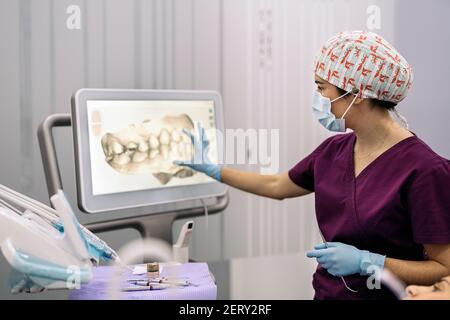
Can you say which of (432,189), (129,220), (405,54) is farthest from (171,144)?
(405,54)

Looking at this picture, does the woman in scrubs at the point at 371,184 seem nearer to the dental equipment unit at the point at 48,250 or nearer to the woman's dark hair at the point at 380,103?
the woman's dark hair at the point at 380,103

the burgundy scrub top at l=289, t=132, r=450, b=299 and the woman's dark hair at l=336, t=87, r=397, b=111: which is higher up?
the woman's dark hair at l=336, t=87, r=397, b=111

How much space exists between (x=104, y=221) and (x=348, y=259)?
767 mm

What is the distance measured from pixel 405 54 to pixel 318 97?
1.19 metres

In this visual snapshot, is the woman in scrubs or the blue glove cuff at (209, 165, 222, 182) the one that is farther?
the blue glove cuff at (209, 165, 222, 182)

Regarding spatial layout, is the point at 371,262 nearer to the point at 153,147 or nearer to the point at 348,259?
the point at 348,259

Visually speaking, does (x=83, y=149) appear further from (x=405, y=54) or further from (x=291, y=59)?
(x=405, y=54)

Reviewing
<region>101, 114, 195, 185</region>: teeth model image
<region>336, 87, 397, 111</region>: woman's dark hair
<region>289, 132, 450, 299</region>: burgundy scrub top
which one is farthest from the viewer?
<region>101, 114, 195, 185</region>: teeth model image

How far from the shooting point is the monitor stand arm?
140 cm

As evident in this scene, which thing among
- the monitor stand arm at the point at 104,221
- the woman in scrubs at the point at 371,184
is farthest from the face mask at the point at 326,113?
the monitor stand arm at the point at 104,221

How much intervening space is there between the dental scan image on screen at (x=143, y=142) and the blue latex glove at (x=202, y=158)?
2 cm

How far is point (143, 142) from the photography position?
1532mm

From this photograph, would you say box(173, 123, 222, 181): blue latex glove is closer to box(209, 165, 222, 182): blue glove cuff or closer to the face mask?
box(209, 165, 222, 182): blue glove cuff

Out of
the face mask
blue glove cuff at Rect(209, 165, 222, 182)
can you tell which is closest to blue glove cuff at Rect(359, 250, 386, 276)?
the face mask
